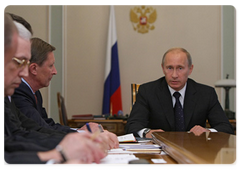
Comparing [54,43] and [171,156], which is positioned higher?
[54,43]

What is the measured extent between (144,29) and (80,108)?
233 centimetres

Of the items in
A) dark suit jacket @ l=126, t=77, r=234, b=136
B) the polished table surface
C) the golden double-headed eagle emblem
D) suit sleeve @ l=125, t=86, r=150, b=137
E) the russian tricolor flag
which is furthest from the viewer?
the golden double-headed eagle emblem

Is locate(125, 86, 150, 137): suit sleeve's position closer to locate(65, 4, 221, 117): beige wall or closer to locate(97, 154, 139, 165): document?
locate(97, 154, 139, 165): document

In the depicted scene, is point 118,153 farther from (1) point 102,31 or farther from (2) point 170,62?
(1) point 102,31

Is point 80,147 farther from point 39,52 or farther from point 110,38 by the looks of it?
point 110,38

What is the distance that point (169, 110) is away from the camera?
11.5 feet

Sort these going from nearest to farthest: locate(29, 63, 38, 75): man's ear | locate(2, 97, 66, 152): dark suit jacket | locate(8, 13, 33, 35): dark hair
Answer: locate(2, 97, 66, 152): dark suit jacket < locate(8, 13, 33, 35): dark hair < locate(29, 63, 38, 75): man's ear

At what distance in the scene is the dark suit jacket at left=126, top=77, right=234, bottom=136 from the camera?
350 centimetres

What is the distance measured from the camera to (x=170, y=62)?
11.7 ft

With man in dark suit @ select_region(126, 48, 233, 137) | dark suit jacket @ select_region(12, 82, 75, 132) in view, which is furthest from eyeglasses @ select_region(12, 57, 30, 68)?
man in dark suit @ select_region(126, 48, 233, 137)

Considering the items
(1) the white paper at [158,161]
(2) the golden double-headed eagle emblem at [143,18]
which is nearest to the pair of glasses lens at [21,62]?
(1) the white paper at [158,161]

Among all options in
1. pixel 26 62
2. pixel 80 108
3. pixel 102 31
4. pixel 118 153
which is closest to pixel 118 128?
pixel 80 108

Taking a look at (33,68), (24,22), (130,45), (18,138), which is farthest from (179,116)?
(130,45)

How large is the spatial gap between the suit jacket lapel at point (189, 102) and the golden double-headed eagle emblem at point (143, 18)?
4.31m
